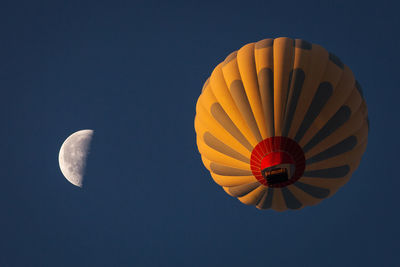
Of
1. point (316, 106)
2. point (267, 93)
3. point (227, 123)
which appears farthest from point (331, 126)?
point (227, 123)

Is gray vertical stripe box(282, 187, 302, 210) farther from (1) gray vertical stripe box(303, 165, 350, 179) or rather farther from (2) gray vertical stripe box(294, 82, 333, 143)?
(2) gray vertical stripe box(294, 82, 333, 143)

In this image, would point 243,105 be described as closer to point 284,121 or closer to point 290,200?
point 284,121

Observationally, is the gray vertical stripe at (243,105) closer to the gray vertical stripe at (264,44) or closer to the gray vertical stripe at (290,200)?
the gray vertical stripe at (264,44)

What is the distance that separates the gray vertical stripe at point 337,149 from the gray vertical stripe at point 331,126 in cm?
43

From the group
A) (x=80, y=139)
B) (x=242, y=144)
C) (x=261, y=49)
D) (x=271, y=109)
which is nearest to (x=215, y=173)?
(x=242, y=144)

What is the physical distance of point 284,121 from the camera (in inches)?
528

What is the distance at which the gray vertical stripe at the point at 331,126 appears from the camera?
13578 millimetres

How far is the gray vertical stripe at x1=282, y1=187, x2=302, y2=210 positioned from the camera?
1480 cm

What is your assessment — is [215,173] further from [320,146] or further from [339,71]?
[339,71]

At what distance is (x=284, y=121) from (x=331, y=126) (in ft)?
4.89

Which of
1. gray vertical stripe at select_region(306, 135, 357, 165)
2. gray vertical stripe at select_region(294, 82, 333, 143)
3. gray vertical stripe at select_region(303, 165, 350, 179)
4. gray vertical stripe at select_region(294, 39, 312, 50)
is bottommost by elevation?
gray vertical stripe at select_region(303, 165, 350, 179)

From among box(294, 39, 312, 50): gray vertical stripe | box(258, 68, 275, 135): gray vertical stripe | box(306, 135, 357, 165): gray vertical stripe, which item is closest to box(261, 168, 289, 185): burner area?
box(306, 135, 357, 165): gray vertical stripe

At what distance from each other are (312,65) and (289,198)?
436 centimetres

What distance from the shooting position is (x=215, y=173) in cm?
1565
